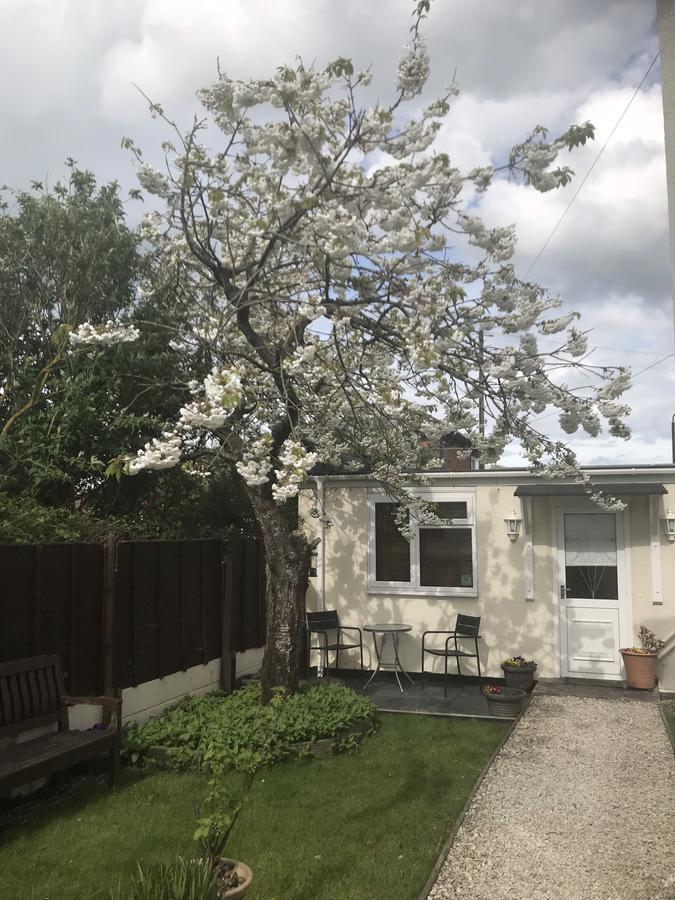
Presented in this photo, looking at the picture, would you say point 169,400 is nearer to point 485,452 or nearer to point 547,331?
point 485,452

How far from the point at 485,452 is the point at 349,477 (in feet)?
8.36

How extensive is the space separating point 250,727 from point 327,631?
3.85 meters

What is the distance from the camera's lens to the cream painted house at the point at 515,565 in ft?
27.5

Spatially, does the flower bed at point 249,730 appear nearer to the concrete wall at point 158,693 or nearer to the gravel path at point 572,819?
the concrete wall at point 158,693

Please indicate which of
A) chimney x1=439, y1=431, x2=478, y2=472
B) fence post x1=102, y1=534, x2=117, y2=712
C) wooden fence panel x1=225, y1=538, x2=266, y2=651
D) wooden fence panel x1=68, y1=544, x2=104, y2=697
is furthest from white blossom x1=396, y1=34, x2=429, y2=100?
wooden fence panel x1=225, y1=538, x2=266, y2=651

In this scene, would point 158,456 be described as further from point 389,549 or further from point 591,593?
point 591,593

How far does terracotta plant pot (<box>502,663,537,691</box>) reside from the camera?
8.23m

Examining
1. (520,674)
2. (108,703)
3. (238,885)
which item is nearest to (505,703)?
(520,674)

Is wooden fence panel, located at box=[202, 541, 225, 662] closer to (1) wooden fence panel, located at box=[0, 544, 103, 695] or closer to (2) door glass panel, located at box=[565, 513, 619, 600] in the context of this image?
(1) wooden fence panel, located at box=[0, 544, 103, 695]

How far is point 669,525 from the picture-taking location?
8.27m

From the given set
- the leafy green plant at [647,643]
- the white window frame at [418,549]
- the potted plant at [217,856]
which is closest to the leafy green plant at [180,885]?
the potted plant at [217,856]

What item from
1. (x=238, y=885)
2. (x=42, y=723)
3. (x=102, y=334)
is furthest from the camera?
(x=102, y=334)

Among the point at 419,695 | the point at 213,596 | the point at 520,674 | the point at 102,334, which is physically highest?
the point at 102,334

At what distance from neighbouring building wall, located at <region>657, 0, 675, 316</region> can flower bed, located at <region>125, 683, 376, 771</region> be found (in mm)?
4874
